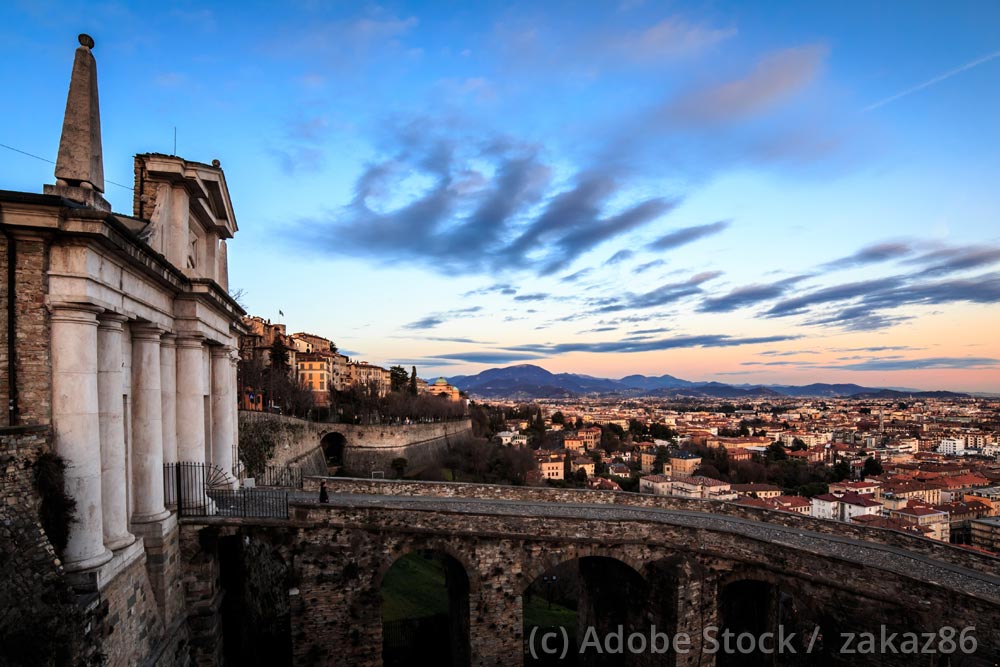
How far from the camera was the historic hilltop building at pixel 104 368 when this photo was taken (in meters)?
7.87

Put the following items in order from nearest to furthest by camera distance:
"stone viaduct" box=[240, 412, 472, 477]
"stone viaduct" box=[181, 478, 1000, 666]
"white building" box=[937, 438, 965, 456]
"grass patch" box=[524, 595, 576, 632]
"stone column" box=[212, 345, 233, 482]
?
1. "stone viaduct" box=[181, 478, 1000, 666]
2. "stone column" box=[212, 345, 233, 482]
3. "grass patch" box=[524, 595, 576, 632]
4. "stone viaduct" box=[240, 412, 472, 477]
5. "white building" box=[937, 438, 965, 456]

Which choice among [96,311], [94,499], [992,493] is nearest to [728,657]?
[94,499]


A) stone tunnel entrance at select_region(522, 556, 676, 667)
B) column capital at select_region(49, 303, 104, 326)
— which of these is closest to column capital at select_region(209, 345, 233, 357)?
column capital at select_region(49, 303, 104, 326)

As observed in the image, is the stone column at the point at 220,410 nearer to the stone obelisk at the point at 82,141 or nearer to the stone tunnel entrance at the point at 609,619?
the stone obelisk at the point at 82,141

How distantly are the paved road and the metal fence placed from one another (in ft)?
5.11

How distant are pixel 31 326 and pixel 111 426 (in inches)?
Answer: 75.3

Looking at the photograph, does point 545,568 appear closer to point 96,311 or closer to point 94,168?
point 96,311

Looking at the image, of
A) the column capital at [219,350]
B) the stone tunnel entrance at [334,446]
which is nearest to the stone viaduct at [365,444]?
the stone tunnel entrance at [334,446]

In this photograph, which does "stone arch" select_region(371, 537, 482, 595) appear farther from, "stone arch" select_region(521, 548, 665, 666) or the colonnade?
the colonnade

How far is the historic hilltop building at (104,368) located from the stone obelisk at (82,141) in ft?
0.07

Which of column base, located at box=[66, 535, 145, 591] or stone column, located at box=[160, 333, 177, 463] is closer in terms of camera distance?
column base, located at box=[66, 535, 145, 591]

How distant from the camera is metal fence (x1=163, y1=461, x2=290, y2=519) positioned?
12.4 meters

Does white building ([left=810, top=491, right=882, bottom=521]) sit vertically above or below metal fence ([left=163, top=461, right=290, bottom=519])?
below

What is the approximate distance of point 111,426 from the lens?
912cm
